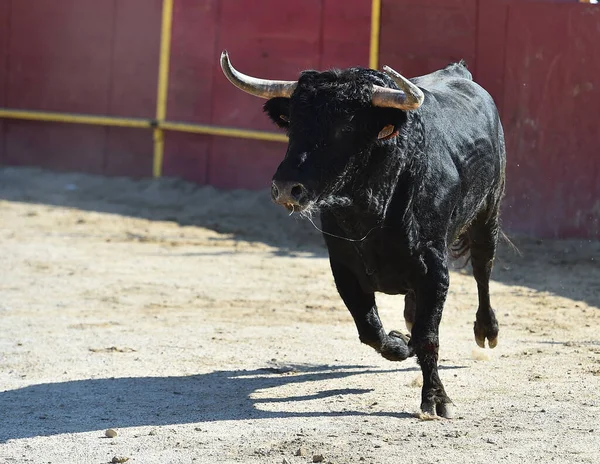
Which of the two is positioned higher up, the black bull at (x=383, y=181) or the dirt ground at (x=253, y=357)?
the black bull at (x=383, y=181)

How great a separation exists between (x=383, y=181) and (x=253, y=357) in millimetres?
1259

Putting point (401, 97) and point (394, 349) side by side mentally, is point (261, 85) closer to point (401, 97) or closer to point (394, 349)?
point (401, 97)

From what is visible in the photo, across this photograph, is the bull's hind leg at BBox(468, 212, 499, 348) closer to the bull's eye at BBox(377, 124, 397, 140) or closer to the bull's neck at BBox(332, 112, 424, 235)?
the bull's neck at BBox(332, 112, 424, 235)

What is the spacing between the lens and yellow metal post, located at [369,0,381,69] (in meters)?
9.16

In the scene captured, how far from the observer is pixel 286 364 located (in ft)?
16.1

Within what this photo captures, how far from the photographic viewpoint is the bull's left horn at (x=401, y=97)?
12.9 feet

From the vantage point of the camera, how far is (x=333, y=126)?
3.90 metres

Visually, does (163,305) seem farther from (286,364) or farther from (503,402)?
(503,402)

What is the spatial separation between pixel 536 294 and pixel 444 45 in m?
2.84

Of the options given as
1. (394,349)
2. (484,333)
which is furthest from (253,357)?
(484,333)

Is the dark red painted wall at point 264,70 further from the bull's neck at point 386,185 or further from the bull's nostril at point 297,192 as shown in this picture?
the bull's nostril at point 297,192

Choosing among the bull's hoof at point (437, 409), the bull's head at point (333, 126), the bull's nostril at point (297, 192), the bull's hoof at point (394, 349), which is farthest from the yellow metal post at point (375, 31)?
the bull's nostril at point (297, 192)

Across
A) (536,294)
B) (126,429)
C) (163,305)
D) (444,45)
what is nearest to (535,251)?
(536,294)

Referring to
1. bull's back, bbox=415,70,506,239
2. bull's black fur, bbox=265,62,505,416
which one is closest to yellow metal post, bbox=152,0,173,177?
bull's back, bbox=415,70,506,239
